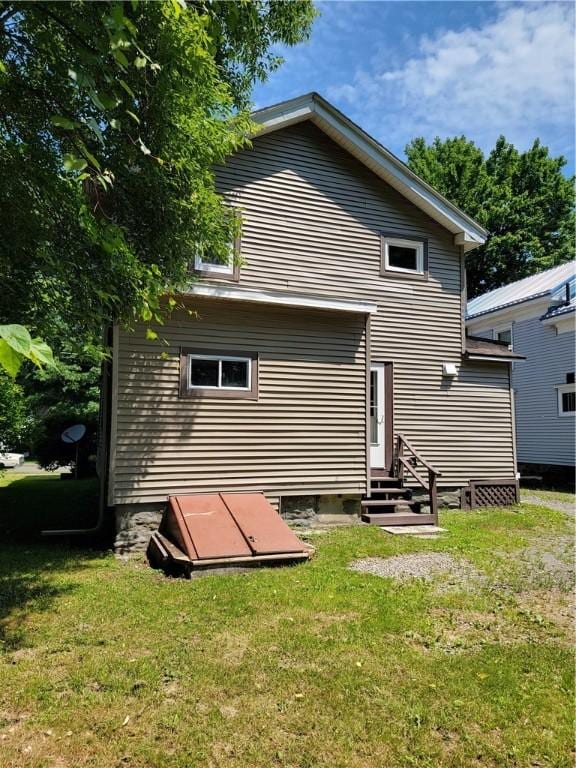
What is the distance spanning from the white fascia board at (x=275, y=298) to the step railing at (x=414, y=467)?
8.87 ft

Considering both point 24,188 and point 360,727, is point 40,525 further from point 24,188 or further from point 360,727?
point 360,727

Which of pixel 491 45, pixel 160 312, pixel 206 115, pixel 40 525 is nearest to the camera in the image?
pixel 206 115

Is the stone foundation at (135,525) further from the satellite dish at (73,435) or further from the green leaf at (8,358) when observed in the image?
the green leaf at (8,358)

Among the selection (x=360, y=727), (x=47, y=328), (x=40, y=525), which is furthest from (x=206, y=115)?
(x=40, y=525)

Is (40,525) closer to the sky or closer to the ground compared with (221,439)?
closer to the ground

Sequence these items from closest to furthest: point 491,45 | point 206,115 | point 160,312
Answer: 1. point 206,115
2. point 491,45
3. point 160,312

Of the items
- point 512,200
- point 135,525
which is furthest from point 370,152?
point 512,200

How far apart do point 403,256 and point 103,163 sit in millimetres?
6734

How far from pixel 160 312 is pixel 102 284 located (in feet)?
8.48

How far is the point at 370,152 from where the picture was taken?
9.44 m

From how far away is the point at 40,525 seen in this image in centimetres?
842

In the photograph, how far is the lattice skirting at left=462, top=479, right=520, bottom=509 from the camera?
10312 mm

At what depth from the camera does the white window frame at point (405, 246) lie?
987cm

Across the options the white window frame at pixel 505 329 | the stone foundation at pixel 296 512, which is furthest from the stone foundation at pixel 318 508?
the white window frame at pixel 505 329
